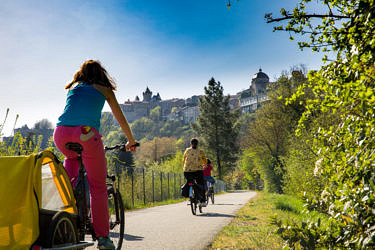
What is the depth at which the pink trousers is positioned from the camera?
3.06 meters

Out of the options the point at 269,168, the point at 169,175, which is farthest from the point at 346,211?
the point at 269,168

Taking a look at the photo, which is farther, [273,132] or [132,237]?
[273,132]

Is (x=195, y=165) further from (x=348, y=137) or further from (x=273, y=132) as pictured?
(x=273, y=132)

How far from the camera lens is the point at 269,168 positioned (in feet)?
122

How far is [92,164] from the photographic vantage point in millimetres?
3105

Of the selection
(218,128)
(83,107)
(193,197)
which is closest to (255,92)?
(218,128)

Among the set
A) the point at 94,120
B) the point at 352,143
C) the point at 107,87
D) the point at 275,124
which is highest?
the point at 275,124

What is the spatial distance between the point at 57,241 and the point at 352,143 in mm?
2144

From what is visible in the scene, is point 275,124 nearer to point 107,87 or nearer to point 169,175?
point 169,175

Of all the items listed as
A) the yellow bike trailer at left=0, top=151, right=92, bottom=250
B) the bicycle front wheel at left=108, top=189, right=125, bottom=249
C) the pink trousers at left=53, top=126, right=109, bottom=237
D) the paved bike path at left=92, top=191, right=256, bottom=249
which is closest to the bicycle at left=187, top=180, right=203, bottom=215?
the paved bike path at left=92, top=191, right=256, bottom=249

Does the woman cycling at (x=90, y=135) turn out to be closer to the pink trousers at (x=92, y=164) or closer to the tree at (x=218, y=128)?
the pink trousers at (x=92, y=164)

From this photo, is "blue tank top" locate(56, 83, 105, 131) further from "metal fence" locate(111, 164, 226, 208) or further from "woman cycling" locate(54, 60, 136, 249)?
"metal fence" locate(111, 164, 226, 208)

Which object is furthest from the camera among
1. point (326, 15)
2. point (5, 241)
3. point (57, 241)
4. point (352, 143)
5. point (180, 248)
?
point (180, 248)

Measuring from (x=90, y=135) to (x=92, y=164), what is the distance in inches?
10.2
